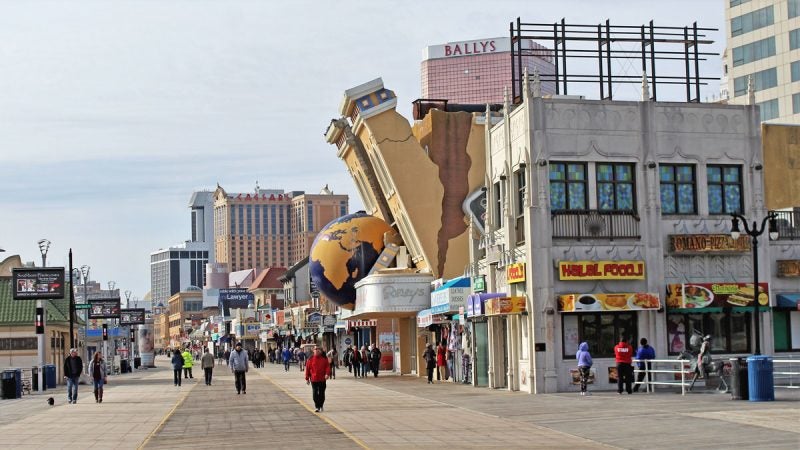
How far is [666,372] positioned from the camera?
3338 cm

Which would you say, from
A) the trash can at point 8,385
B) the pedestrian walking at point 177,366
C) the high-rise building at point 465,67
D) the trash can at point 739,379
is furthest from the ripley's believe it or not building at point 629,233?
the high-rise building at point 465,67

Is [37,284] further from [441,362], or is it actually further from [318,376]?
[318,376]

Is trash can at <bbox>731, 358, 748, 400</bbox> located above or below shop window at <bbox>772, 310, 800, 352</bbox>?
below

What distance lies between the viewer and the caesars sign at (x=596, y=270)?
119 feet

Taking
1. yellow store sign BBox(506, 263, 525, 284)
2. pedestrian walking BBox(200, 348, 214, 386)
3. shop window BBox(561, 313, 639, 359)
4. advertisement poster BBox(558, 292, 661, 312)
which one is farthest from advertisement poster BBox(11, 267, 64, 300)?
advertisement poster BBox(558, 292, 661, 312)

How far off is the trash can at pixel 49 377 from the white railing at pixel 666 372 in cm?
3226

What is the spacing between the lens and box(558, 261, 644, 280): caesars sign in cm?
3638

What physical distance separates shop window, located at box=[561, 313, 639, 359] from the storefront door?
20.2 ft

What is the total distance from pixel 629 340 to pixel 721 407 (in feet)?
33.3

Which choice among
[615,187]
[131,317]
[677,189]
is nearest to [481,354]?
[615,187]

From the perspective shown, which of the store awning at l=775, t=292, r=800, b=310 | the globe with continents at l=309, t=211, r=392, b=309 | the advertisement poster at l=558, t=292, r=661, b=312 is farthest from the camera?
the globe with continents at l=309, t=211, r=392, b=309

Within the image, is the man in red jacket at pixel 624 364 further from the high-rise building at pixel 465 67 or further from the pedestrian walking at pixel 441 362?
the high-rise building at pixel 465 67

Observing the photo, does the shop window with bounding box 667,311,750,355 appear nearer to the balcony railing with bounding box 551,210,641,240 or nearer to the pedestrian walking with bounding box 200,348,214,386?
the balcony railing with bounding box 551,210,641,240

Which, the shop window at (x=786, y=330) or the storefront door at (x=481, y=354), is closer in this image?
the shop window at (x=786, y=330)
